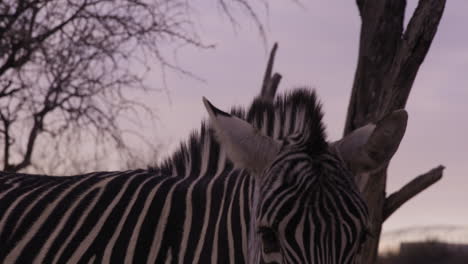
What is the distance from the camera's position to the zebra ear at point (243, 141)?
351 cm

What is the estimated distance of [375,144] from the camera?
145 inches

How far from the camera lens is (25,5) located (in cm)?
1001

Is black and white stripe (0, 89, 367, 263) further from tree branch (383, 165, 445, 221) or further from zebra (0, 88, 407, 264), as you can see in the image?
tree branch (383, 165, 445, 221)

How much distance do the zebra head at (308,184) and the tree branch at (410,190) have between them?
3166 mm

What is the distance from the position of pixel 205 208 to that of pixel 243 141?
71cm

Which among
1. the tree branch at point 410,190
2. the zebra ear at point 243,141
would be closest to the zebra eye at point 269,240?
the zebra ear at point 243,141

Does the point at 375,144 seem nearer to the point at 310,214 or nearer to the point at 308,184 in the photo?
the point at 308,184

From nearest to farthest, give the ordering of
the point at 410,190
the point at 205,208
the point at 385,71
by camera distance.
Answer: the point at 205,208
the point at 385,71
the point at 410,190

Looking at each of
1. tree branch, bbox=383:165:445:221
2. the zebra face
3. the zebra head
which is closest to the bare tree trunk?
tree branch, bbox=383:165:445:221

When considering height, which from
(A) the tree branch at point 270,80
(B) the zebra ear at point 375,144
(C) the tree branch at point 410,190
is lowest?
(B) the zebra ear at point 375,144

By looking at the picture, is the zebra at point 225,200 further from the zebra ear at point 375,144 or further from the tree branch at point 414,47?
the tree branch at point 414,47

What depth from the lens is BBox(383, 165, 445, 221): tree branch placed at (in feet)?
22.8

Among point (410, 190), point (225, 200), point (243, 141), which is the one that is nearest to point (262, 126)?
point (225, 200)

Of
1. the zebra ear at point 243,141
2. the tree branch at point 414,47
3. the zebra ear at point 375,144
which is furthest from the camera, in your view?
the tree branch at point 414,47
